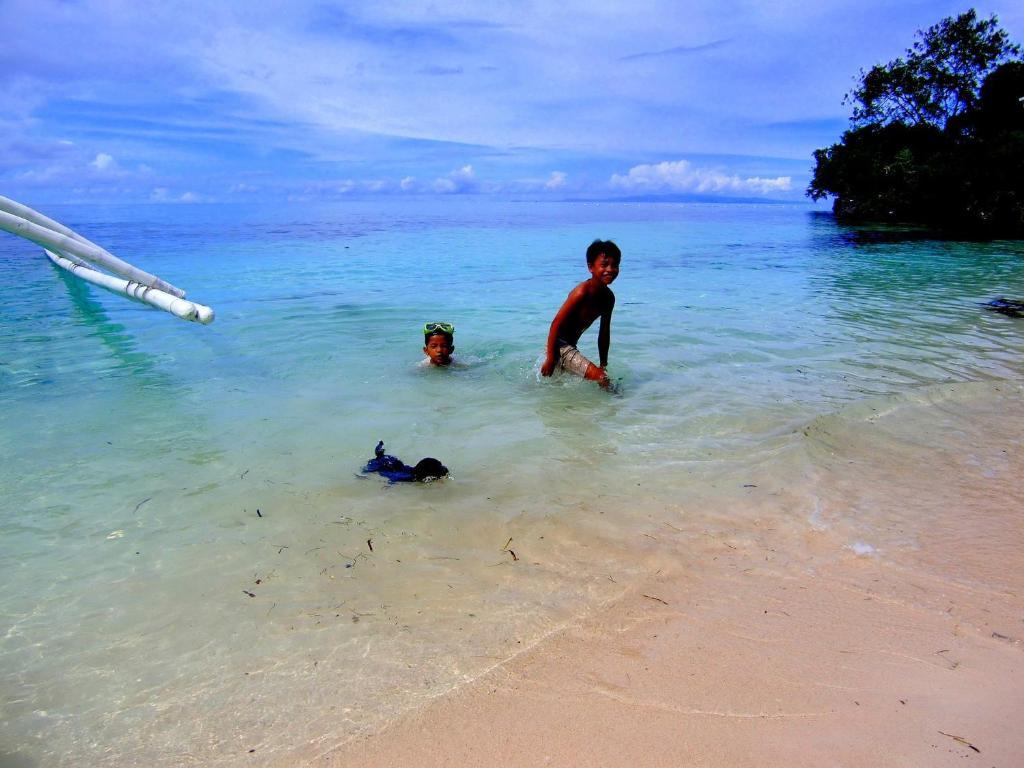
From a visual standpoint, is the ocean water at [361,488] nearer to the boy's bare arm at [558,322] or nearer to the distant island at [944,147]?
the boy's bare arm at [558,322]

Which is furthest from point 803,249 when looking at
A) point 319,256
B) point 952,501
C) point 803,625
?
point 803,625

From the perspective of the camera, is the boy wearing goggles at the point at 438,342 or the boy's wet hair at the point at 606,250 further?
the boy wearing goggles at the point at 438,342

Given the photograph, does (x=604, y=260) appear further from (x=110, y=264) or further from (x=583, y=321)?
(x=110, y=264)

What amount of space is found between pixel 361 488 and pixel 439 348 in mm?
3424

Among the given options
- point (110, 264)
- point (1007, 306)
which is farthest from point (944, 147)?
point (110, 264)

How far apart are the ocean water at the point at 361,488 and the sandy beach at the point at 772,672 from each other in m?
0.14

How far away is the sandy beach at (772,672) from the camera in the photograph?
6.54ft

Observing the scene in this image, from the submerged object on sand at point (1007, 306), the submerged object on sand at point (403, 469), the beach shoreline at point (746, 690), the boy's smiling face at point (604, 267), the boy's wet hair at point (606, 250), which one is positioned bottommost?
the beach shoreline at point (746, 690)

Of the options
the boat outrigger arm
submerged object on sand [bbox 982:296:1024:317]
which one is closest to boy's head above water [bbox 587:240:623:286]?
the boat outrigger arm

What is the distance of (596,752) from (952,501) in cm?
299

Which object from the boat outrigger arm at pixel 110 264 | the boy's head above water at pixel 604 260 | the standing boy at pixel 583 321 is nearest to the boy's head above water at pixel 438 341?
the standing boy at pixel 583 321

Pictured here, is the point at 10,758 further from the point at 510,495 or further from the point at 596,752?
the point at 510,495

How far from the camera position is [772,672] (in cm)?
234

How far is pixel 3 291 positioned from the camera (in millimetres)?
14086
